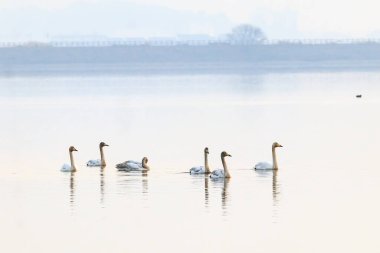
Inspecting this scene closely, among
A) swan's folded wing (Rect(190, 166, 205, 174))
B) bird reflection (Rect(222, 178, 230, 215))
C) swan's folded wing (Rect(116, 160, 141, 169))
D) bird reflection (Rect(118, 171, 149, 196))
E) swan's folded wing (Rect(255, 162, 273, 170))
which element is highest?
swan's folded wing (Rect(116, 160, 141, 169))

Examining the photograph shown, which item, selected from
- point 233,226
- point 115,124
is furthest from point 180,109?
point 233,226

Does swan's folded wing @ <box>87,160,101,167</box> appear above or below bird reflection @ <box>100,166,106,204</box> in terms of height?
above

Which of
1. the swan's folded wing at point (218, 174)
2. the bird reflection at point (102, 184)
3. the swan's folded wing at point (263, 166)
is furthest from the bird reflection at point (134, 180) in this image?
the swan's folded wing at point (263, 166)

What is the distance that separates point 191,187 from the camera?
30.2 m

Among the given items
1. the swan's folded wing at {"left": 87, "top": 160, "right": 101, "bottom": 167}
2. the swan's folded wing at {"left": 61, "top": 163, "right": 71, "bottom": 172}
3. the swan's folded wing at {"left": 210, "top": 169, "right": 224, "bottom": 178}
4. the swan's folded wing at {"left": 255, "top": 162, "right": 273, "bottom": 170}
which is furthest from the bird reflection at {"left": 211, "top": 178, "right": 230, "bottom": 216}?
the swan's folded wing at {"left": 87, "top": 160, "right": 101, "bottom": 167}

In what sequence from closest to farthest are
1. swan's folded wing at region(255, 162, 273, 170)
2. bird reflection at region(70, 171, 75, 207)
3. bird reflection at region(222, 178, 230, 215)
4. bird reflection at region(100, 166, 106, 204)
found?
bird reflection at region(222, 178, 230, 215)
bird reflection at region(70, 171, 75, 207)
bird reflection at region(100, 166, 106, 204)
swan's folded wing at region(255, 162, 273, 170)

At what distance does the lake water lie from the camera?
2352 cm

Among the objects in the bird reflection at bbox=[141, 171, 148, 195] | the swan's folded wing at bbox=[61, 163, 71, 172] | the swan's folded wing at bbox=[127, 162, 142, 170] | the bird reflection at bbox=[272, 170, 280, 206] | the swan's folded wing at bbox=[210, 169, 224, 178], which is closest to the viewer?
the bird reflection at bbox=[272, 170, 280, 206]

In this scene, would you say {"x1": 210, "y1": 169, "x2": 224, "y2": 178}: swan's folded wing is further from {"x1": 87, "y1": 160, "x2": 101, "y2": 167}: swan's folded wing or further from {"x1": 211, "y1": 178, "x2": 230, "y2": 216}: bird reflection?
{"x1": 87, "y1": 160, "x2": 101, "y2": 167}: swan's folded wing

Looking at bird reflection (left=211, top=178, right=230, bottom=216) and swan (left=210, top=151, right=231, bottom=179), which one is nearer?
bird reflection (left=211, top=178, right=230, bottom=216)

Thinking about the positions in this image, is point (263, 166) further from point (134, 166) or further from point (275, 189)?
point (275, 189)

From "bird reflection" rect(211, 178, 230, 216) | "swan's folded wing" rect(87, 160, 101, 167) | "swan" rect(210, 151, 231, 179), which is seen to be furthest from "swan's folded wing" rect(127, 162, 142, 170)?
"bird reflection" rect(211, 178, 230, 216)

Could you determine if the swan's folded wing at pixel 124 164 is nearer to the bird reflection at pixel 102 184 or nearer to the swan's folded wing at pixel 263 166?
the bird reflection at pixel 102 184

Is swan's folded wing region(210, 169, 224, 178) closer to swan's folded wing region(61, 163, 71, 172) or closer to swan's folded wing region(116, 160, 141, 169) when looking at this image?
swan's folded wing region(116, 160, 141, 169)
